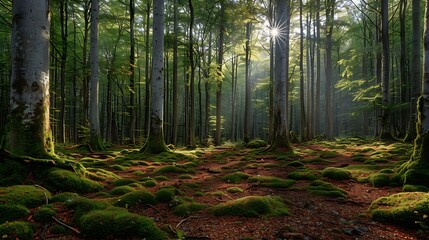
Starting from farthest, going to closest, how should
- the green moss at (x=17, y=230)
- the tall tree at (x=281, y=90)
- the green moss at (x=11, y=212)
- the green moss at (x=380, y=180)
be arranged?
the tall tree at (x=281, y=90)
the green moss at (x=380, y=180)
the green moss at (x=11, y=212)
the green moss at (x=17, y=230)

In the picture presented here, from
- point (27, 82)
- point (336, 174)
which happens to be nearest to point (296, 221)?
point (336, 174)

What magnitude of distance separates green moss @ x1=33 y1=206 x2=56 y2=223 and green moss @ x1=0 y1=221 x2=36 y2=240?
0.93 ft

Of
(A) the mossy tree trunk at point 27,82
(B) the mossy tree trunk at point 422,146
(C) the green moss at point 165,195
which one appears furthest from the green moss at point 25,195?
(B) the mossy tree trunk at point 422,146

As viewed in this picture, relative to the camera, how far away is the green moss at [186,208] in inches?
147

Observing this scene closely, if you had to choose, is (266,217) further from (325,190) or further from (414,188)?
(414,188)

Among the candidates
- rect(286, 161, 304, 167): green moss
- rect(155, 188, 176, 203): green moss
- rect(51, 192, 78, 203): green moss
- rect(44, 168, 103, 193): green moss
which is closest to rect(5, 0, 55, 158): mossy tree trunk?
rect(44, 168, 103, 193): green moss

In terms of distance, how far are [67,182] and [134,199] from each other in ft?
4.54

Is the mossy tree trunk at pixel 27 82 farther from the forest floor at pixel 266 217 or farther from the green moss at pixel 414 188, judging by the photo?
the green moss at pixel 414 188

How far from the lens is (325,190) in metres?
5.19

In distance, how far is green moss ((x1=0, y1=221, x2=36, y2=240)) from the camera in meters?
2.53

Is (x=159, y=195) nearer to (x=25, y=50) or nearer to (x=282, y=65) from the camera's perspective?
(x=25, y=50)

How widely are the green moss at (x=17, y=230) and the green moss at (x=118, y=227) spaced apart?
53 centimetres

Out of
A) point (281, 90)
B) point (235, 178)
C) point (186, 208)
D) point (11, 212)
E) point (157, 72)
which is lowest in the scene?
point (235, 178)

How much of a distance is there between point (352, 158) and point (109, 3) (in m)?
19.8
